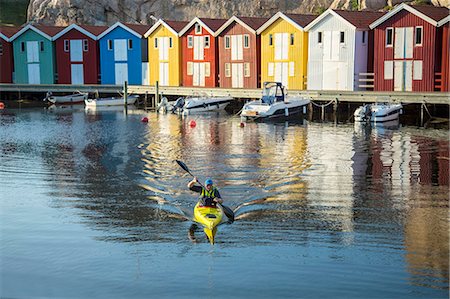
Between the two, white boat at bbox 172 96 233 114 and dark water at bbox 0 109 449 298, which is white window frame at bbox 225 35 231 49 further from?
dark water at bbox 0 109 449 298

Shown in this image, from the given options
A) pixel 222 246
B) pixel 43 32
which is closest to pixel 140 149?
pixel 222 246

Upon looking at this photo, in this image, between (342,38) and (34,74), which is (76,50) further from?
(342,38)

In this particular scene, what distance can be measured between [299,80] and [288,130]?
13641 millimetres

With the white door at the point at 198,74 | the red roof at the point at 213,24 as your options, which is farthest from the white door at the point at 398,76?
the white door at the point at 198,74

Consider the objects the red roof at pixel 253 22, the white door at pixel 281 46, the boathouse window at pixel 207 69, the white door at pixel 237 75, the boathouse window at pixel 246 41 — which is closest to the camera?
the white door at pixel 281 46

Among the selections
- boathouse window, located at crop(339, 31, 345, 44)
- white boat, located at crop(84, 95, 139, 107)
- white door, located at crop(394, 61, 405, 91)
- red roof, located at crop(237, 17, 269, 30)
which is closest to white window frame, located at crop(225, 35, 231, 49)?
red roof, located at crop(237, 17, 269, 30)

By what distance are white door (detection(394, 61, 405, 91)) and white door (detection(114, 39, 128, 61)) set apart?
27.3 meters

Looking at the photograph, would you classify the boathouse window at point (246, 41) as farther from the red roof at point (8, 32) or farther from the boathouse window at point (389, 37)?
the red roof at point (8, 32)

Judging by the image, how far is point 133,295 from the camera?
17.8 m

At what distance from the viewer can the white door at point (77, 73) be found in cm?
7325

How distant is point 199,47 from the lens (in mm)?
66188

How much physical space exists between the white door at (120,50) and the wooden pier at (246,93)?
3675mm

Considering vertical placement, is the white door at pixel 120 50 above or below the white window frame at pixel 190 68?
above

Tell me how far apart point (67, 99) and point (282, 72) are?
21.7 metres
